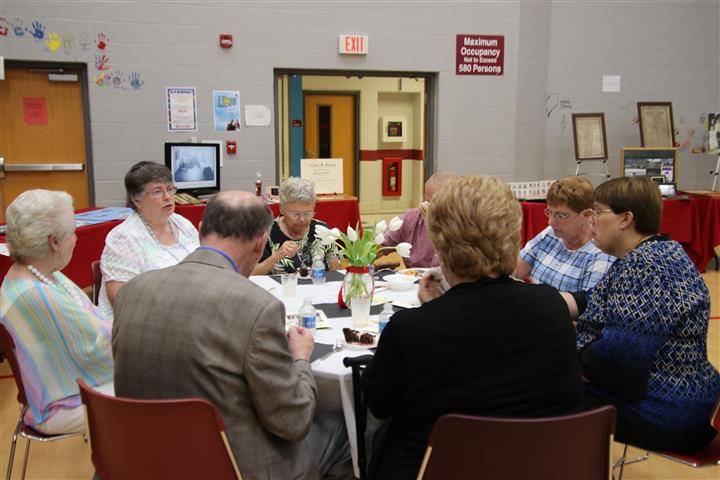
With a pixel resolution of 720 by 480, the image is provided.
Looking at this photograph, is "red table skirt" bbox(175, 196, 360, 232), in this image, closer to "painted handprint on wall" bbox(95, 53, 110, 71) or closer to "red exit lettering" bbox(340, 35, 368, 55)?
"red exit lettering" bbox(340, 35, 368, 55)

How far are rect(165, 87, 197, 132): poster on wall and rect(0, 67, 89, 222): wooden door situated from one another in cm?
81

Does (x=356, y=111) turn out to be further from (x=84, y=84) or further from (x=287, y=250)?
(x=287, y=250)

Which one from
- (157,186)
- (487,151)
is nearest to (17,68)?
(157,186)

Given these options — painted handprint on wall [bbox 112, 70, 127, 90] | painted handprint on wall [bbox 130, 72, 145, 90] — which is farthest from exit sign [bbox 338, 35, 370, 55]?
painted handprint on wall [bbox 112, 70, 127, 90]

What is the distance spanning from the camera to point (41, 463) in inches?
103

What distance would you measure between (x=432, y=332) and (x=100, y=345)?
129 cm

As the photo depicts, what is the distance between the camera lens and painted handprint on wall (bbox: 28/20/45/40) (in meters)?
5.30

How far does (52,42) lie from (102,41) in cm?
42

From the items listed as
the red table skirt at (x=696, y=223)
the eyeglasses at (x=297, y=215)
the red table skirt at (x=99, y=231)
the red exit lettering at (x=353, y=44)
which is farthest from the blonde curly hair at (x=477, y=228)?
the red exit lettering at (x=353, y=44)

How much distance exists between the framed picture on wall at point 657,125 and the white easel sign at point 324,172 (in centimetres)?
358

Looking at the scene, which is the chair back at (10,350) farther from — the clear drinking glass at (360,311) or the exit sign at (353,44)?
the exit sign at (353,44)

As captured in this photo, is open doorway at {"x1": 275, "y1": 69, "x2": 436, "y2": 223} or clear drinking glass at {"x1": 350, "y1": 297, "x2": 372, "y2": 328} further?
open doorway at {"x1": 275, "y1": 69, "x2": 436, "y2": 223}

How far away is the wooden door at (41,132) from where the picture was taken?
5430mm

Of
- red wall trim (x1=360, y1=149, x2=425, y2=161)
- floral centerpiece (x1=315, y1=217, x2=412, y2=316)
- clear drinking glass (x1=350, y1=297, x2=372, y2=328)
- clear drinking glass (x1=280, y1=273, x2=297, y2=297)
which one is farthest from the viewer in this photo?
red wall trim (x1=360, y1=149, x2=425, y2=161)
